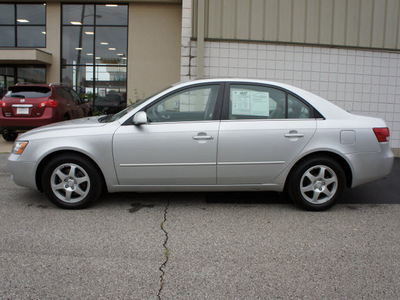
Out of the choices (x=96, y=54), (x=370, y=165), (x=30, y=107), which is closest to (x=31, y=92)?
(x=30, y=107)

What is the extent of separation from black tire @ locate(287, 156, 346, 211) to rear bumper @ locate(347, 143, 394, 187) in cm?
18

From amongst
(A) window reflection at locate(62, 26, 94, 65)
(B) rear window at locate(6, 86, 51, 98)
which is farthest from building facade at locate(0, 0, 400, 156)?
(A) window reflection at locate(62, 26, 94, 65)

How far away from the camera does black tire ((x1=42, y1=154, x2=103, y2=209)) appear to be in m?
4.64

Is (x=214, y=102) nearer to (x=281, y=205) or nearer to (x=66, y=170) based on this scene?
(x=281, y=205)

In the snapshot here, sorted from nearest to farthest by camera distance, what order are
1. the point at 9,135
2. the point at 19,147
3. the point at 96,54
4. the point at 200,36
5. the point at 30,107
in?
the point at 19,147
the point at 200,36
the point at 30,107
the point at 9,135
the point at 96,54

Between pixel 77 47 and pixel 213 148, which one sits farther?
pixel 77 47

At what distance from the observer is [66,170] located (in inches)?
185

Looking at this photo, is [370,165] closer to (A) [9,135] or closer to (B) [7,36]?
(A) [9,135]

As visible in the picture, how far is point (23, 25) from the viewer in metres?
14.5

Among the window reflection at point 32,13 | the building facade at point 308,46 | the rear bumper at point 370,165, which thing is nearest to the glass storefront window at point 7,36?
the window reflection at point 32,13

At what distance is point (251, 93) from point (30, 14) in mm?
12524

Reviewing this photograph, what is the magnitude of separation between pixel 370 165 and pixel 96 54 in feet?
39.3

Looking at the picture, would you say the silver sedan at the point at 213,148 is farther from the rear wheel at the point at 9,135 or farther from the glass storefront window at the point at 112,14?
the glass storefront window at the point at 112,14

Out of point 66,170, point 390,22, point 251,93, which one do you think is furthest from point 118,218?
point 390,22
